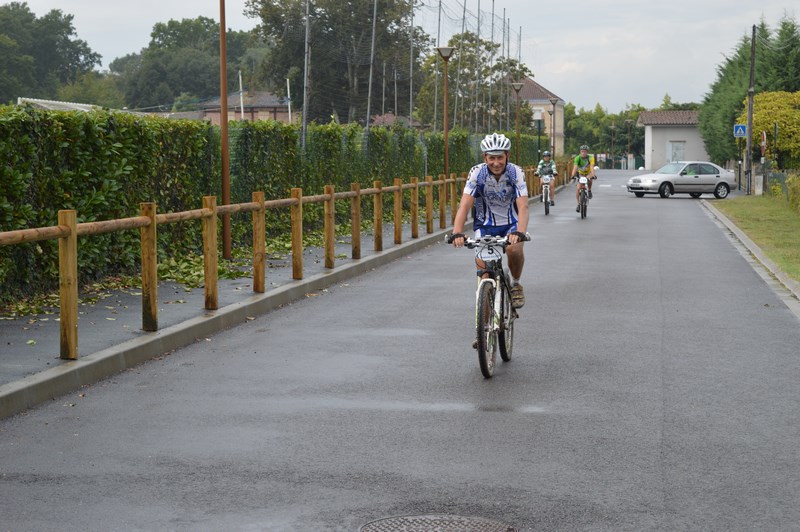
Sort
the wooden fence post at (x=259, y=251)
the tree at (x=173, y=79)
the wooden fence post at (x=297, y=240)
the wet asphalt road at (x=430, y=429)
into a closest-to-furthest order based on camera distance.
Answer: the wet asphalt road at (x=430, y=429) < the wooden fence post at (x=259, y=251) < the wooden fence post at (x=297, y=240) < the tree at (x=173, y=79)

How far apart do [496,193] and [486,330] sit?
1.27 m

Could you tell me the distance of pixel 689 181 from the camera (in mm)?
47094

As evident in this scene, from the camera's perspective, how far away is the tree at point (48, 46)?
10499 centimetres

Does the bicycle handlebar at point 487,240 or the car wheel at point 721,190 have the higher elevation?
the bicycle handlebar at point 487,240

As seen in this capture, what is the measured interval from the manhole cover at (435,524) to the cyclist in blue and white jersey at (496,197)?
13.6ft

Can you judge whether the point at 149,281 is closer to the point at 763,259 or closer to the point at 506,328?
the point at 506,328

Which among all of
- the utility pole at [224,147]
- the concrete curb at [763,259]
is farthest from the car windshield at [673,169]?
the utility pole at [224,147]

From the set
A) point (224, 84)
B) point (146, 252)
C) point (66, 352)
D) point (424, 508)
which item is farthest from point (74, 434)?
point (224, 84)

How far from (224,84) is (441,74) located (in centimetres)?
4620

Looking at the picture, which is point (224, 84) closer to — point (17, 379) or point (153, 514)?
point (17, 379)

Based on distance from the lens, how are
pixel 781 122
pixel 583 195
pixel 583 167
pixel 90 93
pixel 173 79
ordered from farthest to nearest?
pixel 173 79
pixel 90 93
pixel 781 122
pixel 583 167
pixel 583 195

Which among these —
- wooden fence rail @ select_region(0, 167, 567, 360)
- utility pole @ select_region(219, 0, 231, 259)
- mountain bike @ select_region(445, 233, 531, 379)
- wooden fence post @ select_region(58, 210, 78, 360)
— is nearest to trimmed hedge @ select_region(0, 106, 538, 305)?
utility pole @ select_region(219, 0, 231, 259)

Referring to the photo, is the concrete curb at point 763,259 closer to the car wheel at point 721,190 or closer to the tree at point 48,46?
the car wheel at point 721,190

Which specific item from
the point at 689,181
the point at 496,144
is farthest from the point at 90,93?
the point at 496,144
